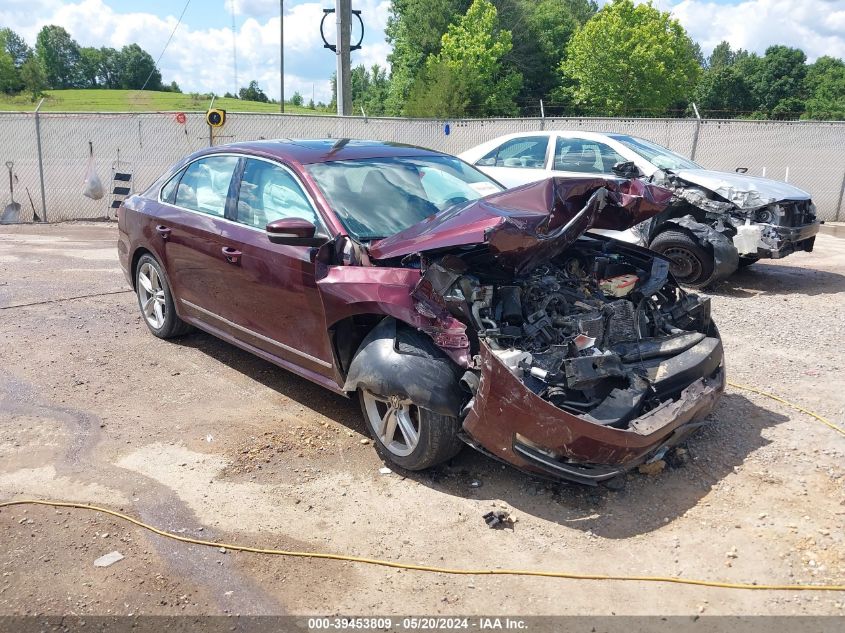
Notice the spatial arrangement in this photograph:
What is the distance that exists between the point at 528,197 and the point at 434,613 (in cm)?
216

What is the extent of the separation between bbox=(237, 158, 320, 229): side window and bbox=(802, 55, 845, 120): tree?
56816 mm

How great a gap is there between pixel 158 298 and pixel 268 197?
196cm

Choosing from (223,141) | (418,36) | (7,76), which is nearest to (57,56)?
(7,76)

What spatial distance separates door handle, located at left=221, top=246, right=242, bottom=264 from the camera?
15.4 ft

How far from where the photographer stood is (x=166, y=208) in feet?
18.4

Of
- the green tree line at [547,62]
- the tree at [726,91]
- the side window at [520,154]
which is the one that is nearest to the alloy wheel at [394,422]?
the side window at [520,154]

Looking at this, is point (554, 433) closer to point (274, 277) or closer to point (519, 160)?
point (274, 277)

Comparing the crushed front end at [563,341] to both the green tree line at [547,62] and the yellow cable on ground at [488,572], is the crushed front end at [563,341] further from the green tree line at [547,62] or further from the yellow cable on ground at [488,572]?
the green tree line at [547,62]

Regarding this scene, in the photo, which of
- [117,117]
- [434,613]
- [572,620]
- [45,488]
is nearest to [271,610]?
[434,613]

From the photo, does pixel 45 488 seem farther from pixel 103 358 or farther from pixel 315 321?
pixel 103 358

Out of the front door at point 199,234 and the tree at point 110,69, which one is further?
the tree at point 110,69

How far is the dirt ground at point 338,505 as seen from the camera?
2938 mm

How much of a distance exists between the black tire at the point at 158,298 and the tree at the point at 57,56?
113708 millimetres

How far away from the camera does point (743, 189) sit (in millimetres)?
7887
